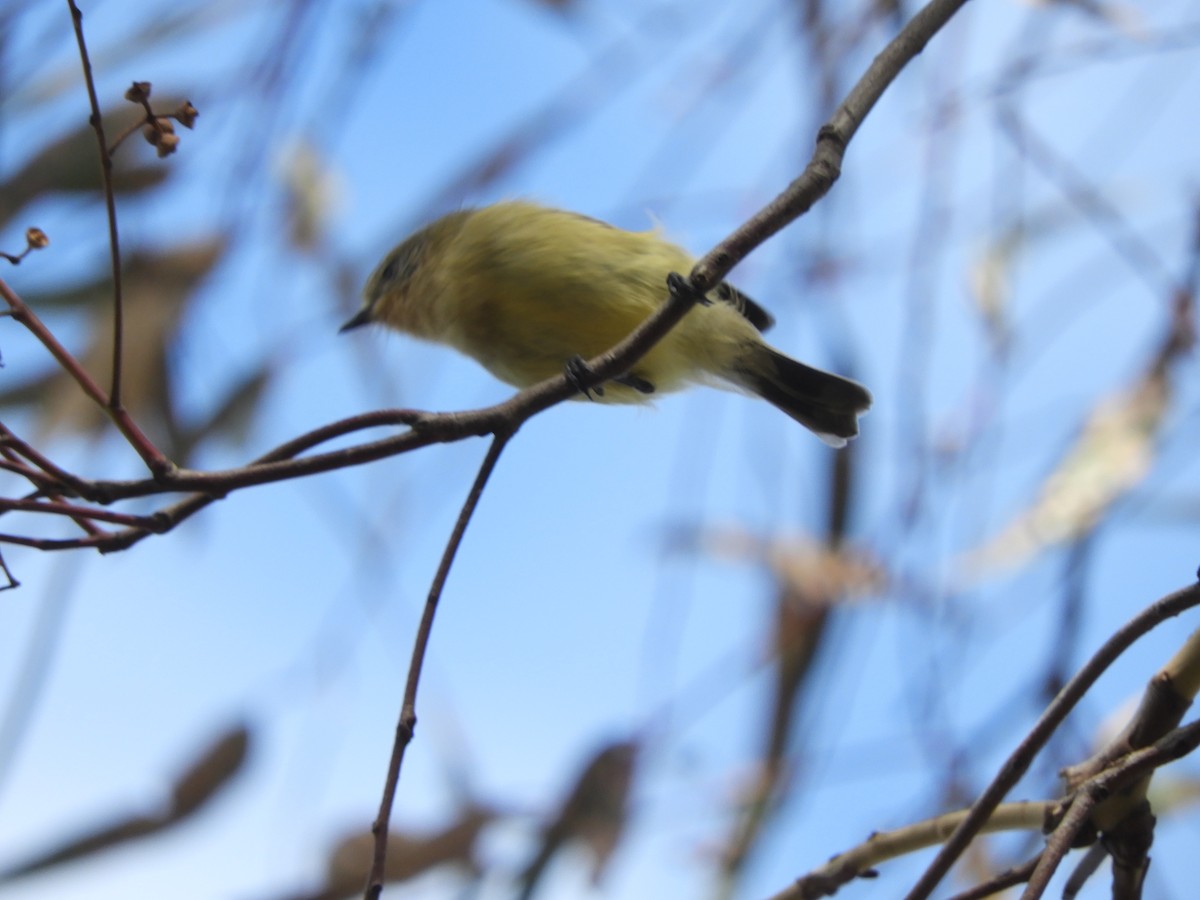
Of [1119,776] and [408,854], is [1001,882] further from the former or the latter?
[408,854]

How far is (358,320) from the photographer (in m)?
3.29

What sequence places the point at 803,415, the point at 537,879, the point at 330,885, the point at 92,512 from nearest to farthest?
the point at 92,512 → the point at 330,885 → the point at 537,879 → the point at 803,415

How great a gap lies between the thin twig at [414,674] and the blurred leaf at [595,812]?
127 centimetres

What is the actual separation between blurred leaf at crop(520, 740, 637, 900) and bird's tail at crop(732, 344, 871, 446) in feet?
2.85

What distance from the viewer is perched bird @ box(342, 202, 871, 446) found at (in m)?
2.55

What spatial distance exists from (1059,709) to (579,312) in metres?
1.50

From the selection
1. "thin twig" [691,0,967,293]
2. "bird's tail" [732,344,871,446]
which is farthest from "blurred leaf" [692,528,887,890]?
"thin twig" [691,0,967,293]

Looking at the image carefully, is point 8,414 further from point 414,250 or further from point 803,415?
point 803,415

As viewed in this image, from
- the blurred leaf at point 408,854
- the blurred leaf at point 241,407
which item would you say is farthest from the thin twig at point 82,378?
the blurred leaf at point 241,407

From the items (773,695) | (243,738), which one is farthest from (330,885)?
(773,695)

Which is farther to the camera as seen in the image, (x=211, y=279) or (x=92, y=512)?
(x=211, y=279)

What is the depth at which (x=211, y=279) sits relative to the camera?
9.82 ft

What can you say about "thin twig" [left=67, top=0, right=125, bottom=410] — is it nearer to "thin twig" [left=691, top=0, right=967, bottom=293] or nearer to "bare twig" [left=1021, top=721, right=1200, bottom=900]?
"thin twig" [left=691, top=0, right=967, bottom=293]

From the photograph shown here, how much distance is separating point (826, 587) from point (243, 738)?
1400 mm
